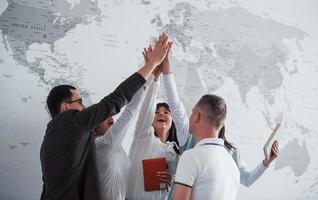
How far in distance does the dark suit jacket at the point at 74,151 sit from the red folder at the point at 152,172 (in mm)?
242

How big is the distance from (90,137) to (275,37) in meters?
1.79

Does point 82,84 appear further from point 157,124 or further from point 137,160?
point 137,160

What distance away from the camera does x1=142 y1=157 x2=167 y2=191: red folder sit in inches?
56.7

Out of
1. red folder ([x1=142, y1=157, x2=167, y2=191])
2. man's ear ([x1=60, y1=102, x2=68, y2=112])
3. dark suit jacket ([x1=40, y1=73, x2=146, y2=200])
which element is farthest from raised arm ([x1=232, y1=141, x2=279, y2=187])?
man's ear ([x1=60, y1=102, x2=68, y2=112])

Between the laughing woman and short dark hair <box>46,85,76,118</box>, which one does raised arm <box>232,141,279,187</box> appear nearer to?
the laughing woman

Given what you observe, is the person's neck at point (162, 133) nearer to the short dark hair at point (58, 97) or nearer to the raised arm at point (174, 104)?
the raised arm at point (174, 104)

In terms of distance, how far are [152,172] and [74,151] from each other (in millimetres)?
375

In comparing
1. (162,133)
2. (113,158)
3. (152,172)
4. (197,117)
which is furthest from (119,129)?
(162,133)

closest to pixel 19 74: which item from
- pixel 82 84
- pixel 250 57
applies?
pixel 82 84

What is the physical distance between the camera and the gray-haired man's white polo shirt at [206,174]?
109cm

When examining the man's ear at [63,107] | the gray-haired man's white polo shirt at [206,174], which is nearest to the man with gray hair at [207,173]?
the gray-haired man's white polo shirt at [206,174]

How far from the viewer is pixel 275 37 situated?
2.56 m

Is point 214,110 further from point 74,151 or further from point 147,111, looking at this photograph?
point 74,151

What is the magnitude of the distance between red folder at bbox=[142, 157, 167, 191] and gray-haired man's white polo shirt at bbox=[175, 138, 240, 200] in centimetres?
34
